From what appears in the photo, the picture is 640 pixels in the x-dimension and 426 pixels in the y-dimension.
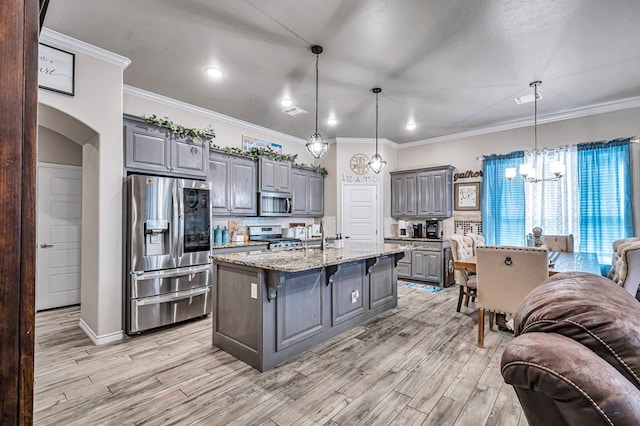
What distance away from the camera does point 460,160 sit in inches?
244

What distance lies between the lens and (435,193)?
6.20 metres

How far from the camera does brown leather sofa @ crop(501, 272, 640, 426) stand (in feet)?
2.23

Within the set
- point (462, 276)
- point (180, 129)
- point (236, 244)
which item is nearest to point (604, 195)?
point (462, 276)

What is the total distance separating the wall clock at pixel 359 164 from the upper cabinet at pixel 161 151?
3313 millimetres

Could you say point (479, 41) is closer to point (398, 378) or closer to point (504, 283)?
point (504, 283)

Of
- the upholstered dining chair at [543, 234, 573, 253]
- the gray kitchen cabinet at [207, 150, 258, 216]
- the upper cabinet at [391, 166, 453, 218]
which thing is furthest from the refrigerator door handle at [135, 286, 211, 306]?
the upholstered dining chair at [543, 234, 573, 253]

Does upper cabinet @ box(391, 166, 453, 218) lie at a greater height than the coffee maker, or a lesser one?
greater

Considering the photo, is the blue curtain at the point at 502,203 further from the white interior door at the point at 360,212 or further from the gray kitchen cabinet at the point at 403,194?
the white interior door at the point at 360,212

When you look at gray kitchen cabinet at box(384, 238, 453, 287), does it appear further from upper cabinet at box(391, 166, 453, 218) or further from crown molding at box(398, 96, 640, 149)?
crown molding at box(398, 96, 640, 149)

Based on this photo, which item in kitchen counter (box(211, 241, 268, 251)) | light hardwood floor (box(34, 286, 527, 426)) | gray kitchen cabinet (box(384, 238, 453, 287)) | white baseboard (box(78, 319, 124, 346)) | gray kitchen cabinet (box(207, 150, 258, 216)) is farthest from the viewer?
gray kitchen cabinet (box(384, 238, 453, 287))

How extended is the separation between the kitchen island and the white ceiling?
211 centimetres

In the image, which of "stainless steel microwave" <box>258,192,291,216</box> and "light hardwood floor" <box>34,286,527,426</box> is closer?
"light hardwood floor" <box>34,286,527,426</box>

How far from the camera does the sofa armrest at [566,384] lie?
0.67m

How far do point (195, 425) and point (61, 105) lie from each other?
3.05 m
